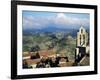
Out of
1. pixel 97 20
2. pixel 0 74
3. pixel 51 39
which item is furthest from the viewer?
pixel 97 20

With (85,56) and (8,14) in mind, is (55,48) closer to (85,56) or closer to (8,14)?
(85,56)

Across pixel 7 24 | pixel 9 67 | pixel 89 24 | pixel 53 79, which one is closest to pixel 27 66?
pixel 9 67

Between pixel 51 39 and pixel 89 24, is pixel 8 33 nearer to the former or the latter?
pixel 51 39

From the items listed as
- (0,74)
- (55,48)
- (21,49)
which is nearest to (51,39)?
(55,48)

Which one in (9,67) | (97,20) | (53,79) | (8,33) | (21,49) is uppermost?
(97,20)

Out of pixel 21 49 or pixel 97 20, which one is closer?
pixel 21 49

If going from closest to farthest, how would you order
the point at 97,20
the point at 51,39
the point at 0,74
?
the point at 0,74
the point at 51,39
the point at 97,20

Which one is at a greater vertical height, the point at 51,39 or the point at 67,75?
the point at 51,39
